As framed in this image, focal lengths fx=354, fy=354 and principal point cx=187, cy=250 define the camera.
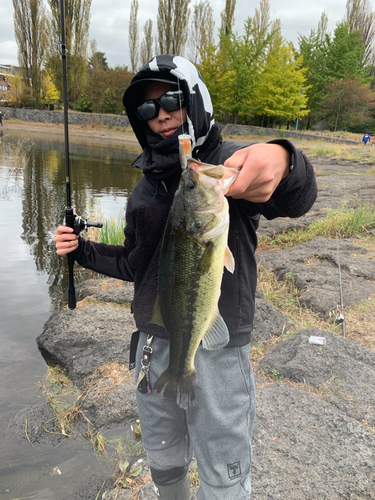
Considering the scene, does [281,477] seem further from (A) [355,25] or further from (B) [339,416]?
(A) [355,25]

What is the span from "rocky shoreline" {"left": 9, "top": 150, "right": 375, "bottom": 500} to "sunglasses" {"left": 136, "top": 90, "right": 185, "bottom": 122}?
231 centimetres

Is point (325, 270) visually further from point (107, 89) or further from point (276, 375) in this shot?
point (107, 89)

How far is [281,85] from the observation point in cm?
3553

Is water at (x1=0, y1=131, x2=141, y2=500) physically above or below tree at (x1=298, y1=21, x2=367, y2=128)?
below

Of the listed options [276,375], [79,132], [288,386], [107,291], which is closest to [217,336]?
[288,386]

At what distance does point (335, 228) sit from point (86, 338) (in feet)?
18.1

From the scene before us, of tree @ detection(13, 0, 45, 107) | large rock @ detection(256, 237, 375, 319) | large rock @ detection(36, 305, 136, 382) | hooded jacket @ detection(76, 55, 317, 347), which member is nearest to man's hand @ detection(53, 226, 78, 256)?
hooded jacket @ detection(76, 55, 317, 347)

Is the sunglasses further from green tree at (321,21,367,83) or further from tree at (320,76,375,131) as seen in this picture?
green tree at (321,21,367,83)

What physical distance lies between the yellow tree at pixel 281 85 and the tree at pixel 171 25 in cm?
932

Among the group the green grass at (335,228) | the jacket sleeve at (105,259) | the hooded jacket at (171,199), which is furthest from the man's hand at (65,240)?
the green grass at (335,228)

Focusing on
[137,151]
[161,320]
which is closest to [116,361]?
[161,320]

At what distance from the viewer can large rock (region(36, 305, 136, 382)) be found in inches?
165

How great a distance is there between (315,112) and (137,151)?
81.6 ft

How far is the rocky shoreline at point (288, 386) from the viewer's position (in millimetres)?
2312
